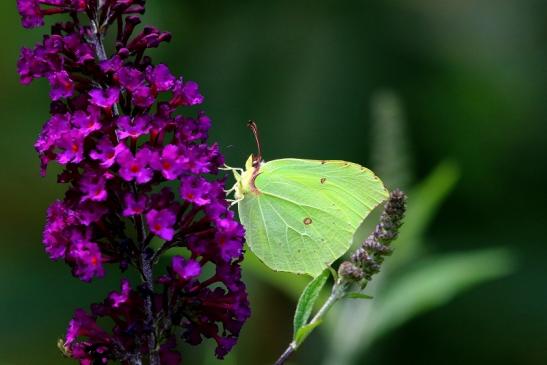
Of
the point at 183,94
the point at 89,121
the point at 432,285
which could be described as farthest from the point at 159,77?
the point at 432,285

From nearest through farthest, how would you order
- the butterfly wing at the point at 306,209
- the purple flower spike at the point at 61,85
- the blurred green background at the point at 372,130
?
the purple flower spike at the point at 61,85, the butterfly wing at the point at 306,209, the blurred green background at the point at 372,130

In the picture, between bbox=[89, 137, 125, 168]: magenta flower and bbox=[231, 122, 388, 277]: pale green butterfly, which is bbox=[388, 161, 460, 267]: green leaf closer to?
bbox=[231, 122, 388, 277]: pale green butterfly

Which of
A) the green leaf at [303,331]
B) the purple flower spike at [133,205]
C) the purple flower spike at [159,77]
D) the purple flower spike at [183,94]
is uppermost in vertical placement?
the purple flower spike at [159,77]

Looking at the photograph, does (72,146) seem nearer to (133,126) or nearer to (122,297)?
(133,126)

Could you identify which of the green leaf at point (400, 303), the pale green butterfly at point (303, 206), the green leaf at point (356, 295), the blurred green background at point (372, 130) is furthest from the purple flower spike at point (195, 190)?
the blurred green background at point (372, 130)

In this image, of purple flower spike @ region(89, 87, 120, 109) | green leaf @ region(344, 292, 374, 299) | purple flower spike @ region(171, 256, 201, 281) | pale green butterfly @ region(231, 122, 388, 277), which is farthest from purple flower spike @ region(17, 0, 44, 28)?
green leaf @ region(344, 292, 374, 299)

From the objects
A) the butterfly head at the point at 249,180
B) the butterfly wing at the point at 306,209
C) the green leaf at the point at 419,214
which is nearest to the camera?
the butterfly wing at the point at 306,209

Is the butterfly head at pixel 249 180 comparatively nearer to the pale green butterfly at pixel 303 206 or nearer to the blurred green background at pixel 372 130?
the pale green butterfly at pixel 303 206

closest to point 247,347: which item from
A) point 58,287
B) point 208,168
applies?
point 58,287

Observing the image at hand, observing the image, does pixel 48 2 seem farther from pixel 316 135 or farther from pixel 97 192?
pixel 316 135
